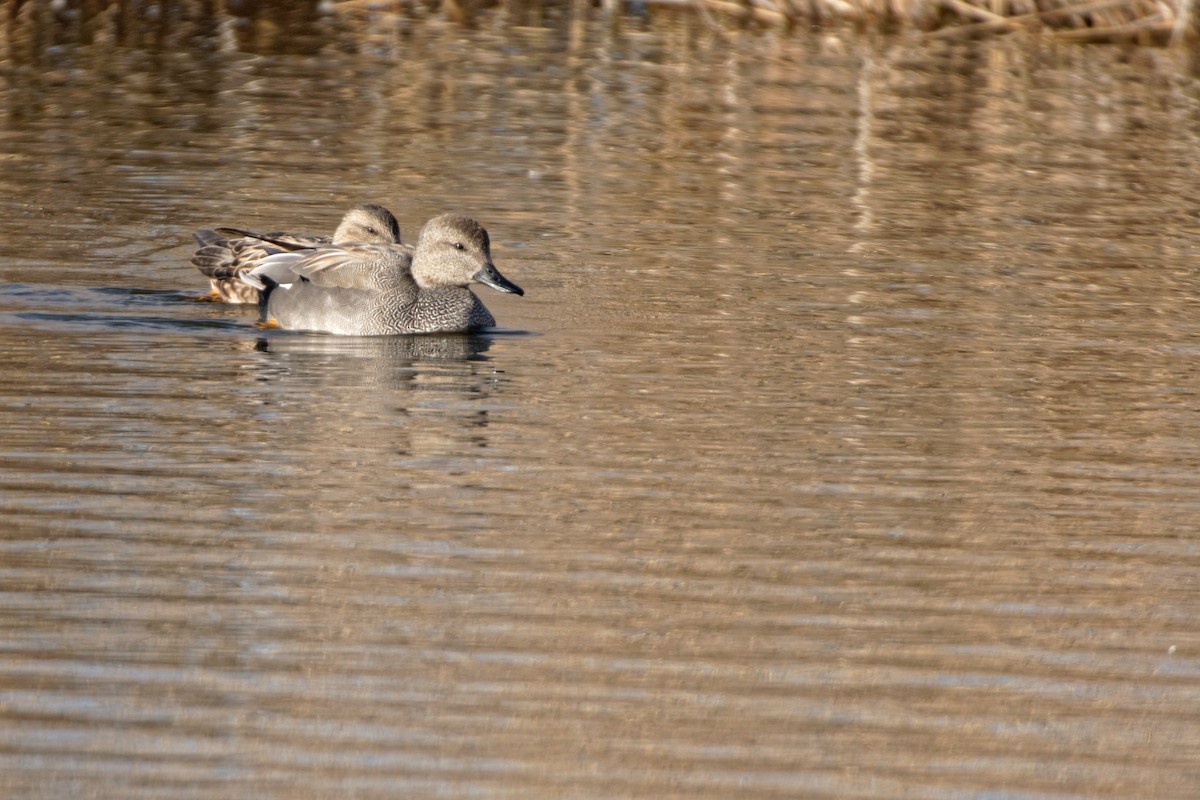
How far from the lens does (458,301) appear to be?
36.3ft

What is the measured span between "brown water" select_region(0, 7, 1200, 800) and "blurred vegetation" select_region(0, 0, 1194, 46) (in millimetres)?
6840

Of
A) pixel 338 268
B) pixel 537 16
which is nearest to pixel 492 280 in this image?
pixel 338 268

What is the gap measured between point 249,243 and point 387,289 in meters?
1.12

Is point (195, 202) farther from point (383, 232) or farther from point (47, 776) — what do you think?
point (47, 776)

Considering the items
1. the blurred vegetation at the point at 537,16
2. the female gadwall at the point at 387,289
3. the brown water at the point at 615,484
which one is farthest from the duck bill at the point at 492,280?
the blurred vegetation at the point at 537,16

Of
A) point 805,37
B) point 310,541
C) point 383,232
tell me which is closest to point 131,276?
point 383,232

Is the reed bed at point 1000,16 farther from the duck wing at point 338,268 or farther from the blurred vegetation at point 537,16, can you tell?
the duck wing at point 338,268

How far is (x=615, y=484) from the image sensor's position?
25.1 ft

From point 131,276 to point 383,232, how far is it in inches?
59.5

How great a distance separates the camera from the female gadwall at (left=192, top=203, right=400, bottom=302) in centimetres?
1152

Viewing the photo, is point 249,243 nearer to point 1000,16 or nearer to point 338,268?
point 338,268

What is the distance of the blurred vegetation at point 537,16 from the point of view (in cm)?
2367

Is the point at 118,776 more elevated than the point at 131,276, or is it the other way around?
the point at 118,776

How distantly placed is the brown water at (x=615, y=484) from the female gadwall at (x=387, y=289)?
22 centimetres
